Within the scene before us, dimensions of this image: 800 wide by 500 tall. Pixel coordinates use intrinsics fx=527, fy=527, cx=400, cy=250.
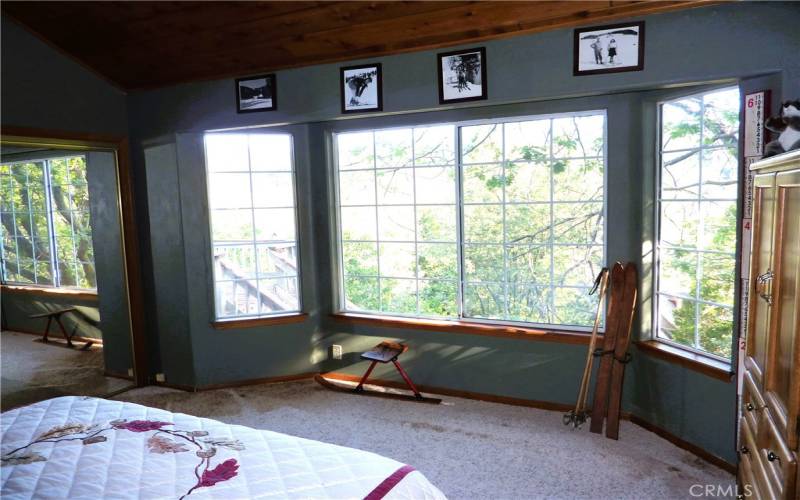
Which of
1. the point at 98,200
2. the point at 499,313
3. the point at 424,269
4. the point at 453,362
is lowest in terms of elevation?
the point at 453,362

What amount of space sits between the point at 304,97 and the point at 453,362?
7.59 feet

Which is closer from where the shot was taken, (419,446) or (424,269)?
(419,446)

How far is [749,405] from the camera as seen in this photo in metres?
2.05

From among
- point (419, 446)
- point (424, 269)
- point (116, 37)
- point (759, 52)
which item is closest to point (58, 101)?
point (116, 37)

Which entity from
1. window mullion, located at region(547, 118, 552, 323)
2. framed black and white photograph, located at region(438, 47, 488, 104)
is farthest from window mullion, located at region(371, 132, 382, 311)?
window mullion, located at region(547, 118, 552, 323)

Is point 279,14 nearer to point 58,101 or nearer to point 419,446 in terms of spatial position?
point 58,101

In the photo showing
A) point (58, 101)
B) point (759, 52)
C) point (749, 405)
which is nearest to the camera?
point (749, 405)

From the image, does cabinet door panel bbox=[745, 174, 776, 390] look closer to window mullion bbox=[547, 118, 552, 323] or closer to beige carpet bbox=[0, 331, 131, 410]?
window mullion bbox=[547, 118, 552, 323]

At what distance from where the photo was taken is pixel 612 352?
3426 mm

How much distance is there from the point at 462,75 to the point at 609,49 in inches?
35.4

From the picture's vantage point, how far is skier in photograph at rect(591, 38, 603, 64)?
3.05 meters

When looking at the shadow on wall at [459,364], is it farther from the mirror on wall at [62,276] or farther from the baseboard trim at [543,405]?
the mirror on wall at [62,276]

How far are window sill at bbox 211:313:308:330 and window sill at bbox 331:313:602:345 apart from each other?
310 mm

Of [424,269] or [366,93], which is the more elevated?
[366,93]
